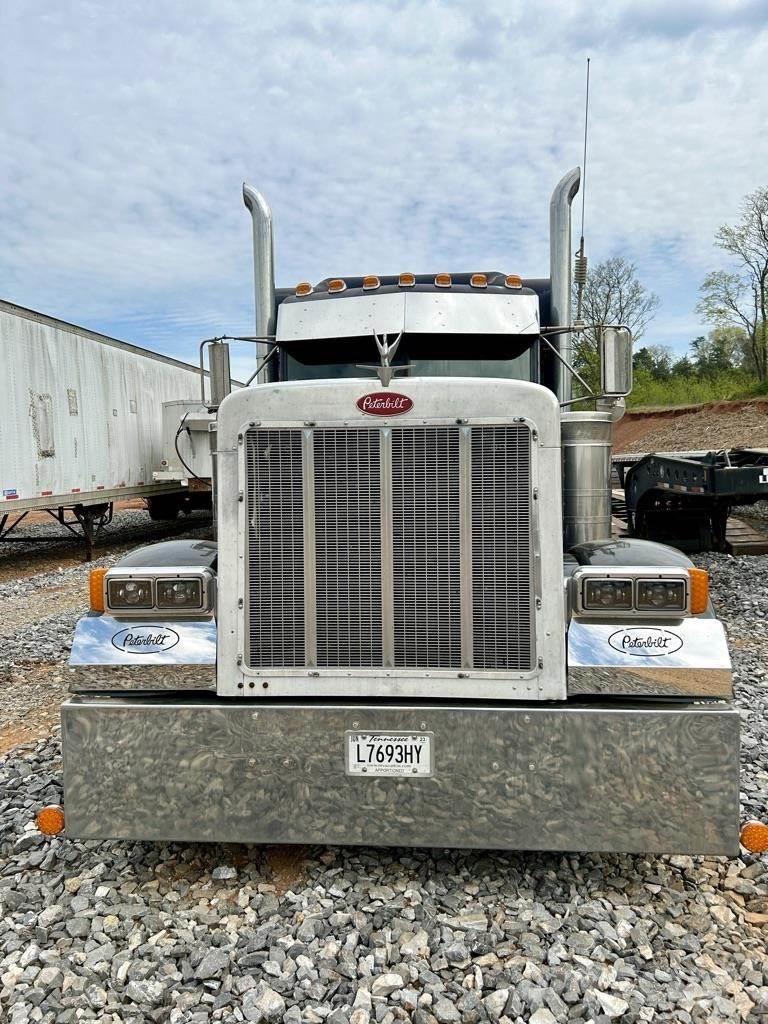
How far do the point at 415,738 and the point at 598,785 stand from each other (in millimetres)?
712

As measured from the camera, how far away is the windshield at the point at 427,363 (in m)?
4.46

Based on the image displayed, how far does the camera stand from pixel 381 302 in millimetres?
4582

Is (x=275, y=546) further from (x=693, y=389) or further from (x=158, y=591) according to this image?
(x=693, y=389)

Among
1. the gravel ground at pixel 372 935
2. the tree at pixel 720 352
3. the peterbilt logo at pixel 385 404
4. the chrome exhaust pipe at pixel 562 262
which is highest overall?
the tree at pixel 720 352

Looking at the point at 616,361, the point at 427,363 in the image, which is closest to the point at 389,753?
the point at 427,363

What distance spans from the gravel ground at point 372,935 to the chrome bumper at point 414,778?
0.27 meters

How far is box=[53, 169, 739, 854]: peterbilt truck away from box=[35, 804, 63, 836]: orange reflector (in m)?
0.02

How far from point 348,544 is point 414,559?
0.87 feet

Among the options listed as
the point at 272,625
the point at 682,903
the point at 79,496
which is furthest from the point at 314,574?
the point at 79,496

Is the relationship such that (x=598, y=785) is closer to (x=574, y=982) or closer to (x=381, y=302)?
(x=574, y=982)

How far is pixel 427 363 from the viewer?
176 inches

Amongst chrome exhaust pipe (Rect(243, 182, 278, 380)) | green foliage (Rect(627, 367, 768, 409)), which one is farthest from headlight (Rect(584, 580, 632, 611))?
green foliage (Rect(627, 367, 768, 409))

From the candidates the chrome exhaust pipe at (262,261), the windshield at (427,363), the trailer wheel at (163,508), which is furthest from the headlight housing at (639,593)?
the trailer wheel at (163,508)

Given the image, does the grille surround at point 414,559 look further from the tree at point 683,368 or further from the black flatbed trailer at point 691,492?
the tree at point 683,368
